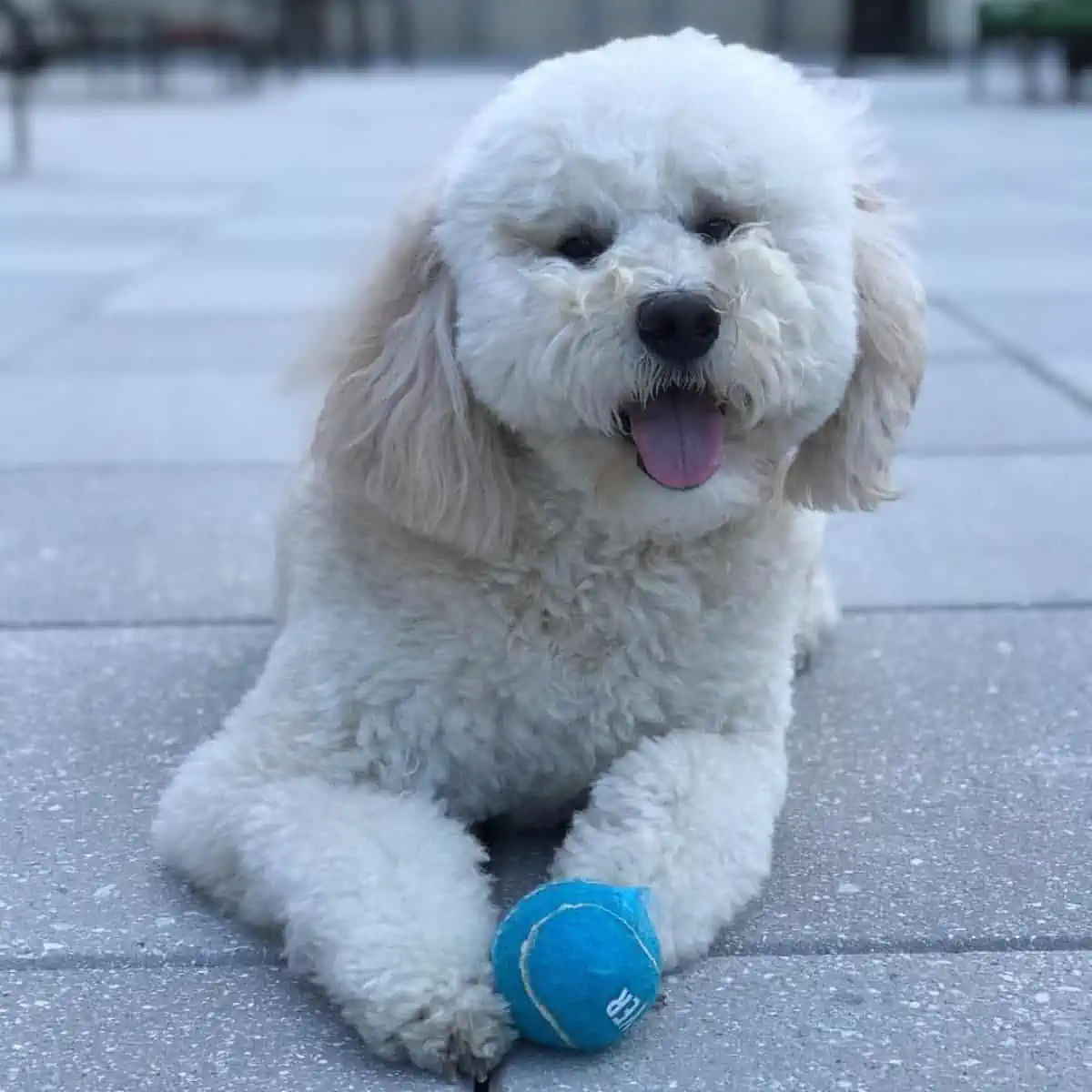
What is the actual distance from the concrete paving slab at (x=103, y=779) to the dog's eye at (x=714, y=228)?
1.22 meters

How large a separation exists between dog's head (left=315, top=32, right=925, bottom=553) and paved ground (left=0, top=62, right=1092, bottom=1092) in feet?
1.47

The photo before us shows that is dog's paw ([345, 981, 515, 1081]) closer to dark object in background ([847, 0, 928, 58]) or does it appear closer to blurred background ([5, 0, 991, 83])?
blurred background ([5, 0, 991, 83])

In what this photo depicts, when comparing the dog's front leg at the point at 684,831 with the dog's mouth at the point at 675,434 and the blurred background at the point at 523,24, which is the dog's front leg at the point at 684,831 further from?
the blurred background at the point at 523,24

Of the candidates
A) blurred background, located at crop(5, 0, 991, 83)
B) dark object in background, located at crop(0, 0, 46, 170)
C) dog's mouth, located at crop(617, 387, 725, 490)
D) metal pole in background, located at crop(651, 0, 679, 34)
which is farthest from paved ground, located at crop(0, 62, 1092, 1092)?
metal pole in background, located at crop(651, 0, 679, 34)

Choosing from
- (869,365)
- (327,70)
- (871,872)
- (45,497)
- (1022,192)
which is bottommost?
(327,70)

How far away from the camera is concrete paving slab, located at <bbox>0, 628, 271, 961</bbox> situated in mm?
2608

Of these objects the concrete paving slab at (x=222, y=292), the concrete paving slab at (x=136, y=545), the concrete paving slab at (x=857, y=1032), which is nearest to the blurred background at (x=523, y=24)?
the concrete paving slab at (x=222, y=292)

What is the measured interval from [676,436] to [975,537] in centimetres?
233

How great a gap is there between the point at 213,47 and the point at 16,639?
84.6 feet

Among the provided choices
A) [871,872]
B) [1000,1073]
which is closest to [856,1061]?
[1000,1073]

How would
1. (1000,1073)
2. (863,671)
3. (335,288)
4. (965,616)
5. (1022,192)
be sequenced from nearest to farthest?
(1000,1073)
(335,288)
(863,671)
(965,616)
(1022,192)

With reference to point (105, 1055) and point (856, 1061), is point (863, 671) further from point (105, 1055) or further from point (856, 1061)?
point (105, 1055)

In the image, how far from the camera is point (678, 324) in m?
2.46

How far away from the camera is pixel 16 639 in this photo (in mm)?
3891
